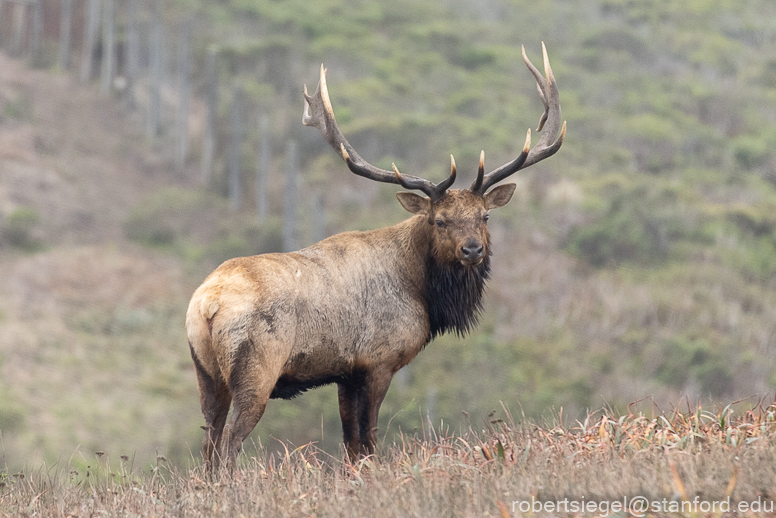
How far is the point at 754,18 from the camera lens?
Answer: 53812 mm

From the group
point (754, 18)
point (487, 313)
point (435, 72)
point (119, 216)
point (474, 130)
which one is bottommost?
point (487, 313)

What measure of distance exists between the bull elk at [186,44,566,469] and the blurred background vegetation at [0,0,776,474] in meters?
8.44

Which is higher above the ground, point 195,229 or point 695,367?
point 195,229

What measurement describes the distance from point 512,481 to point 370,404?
215 cm

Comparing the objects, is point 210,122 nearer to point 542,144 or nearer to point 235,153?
point 235,153

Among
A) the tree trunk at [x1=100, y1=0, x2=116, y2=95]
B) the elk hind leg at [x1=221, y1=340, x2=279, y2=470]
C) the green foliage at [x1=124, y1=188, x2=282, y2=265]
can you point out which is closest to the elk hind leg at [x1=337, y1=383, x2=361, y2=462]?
the elk hind leg at [x1=221, y1=340, x2=279, y2=470]

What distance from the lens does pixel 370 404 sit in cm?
761

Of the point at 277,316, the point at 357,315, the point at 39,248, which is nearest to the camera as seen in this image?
the point at 277,316

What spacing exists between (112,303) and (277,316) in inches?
874

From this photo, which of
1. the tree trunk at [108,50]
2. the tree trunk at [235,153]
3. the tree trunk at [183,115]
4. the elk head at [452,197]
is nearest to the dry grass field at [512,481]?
the elk head at [452,197]

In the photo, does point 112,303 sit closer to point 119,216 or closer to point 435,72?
point 119,216

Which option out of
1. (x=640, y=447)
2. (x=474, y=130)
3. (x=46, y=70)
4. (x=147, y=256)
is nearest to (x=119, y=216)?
(x=147, y=256)

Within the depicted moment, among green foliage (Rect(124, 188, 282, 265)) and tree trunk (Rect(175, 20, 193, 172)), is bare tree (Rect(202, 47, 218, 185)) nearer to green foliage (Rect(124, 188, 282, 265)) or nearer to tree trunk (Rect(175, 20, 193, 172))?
tree trunk (Rect(175, 20, 193, 172))

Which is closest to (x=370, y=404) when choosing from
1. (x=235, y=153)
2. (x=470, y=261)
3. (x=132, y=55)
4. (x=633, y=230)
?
(x=470, y=261)
